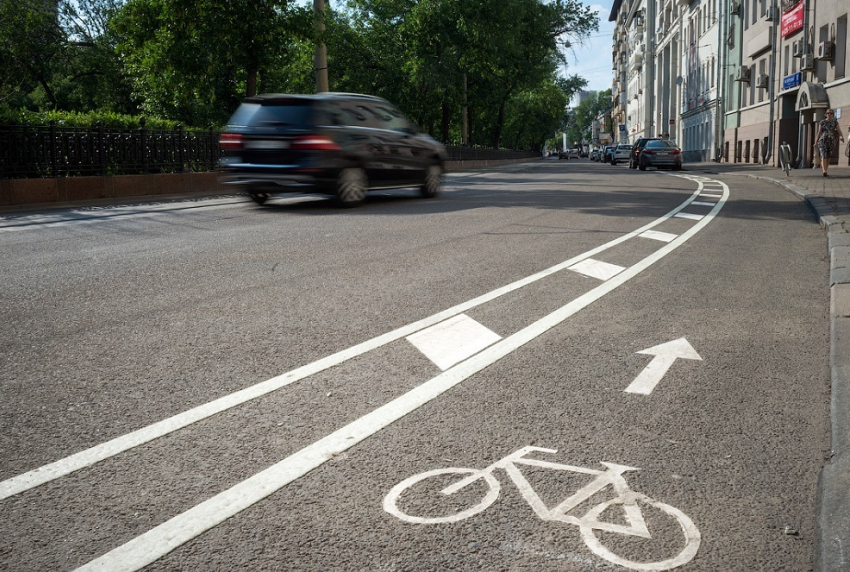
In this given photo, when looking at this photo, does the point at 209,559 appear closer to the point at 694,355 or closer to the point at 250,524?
the point at 250,524

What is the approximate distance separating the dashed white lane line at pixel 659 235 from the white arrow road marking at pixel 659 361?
5301mm

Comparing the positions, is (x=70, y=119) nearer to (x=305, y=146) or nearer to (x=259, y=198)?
(x=259, y=198)

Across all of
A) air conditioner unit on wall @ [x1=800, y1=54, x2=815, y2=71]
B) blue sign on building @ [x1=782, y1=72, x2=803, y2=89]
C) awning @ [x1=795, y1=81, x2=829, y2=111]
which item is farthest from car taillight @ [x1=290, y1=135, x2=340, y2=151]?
blue sign on building @ [x1=782, y1=72, x2=803, y2=89]

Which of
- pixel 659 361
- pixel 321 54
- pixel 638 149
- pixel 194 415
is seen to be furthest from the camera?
pixel 638 149

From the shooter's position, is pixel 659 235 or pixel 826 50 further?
pixel 826 50

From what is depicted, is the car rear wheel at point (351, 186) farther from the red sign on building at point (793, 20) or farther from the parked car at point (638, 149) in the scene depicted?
the red sign on building at point (793, 20)

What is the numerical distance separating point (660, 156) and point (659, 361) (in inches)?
1442

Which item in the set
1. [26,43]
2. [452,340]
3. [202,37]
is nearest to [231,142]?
[452,340]

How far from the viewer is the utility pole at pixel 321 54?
24.9 metres

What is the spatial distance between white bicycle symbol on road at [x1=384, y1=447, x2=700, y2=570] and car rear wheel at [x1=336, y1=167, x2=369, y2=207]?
37.1 feet

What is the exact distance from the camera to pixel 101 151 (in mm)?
18484

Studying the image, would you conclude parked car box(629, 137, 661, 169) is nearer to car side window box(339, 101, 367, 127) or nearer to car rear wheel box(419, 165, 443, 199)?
car rear wheel box(419, 165, 443, 199)

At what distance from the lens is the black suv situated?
13852mm

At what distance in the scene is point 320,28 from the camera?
2548cm
